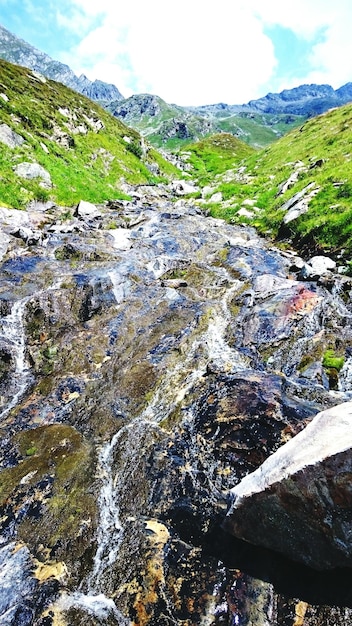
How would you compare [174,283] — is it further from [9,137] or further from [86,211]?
[9,137]

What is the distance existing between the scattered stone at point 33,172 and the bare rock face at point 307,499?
121 ft

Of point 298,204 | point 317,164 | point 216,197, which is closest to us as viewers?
point 298,204

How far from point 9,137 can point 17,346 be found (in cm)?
3580

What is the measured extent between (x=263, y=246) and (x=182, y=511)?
72.2 ft

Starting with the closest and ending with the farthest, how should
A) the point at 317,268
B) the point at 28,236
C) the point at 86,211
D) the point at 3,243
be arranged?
the point at 317,268 < the point at 3,243 < the point at 28,236 < the point at 86,211

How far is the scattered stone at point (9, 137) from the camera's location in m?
39.4

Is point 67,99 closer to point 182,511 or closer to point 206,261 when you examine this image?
point 206,261

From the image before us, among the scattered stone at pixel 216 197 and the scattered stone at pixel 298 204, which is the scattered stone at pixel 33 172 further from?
the scattered stone at pixel 298 204

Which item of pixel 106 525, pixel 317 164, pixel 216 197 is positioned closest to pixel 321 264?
pixel 106 525

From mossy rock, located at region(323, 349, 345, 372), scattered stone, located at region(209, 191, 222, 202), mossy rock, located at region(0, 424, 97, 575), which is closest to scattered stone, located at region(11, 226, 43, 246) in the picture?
mossy rock, located at region(0, 424, 97, 575)

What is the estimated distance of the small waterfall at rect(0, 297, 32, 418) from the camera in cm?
1248

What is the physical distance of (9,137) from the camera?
40250mm

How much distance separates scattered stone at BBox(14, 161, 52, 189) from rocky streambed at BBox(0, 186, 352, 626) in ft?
57.1

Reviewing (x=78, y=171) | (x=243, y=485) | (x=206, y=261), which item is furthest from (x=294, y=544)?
(x=78, y=171)
